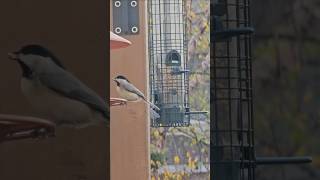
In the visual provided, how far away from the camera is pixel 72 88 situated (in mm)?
1652

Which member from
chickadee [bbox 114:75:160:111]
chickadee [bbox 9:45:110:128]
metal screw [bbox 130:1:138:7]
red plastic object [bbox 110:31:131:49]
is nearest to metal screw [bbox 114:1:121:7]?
metal screw [bbox 130:1:138:7]

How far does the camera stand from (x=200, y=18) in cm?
325

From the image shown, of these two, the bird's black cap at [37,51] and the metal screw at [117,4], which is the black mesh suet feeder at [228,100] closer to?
the metal screw at [117,4]

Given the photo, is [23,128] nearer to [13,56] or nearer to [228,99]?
[13,56]

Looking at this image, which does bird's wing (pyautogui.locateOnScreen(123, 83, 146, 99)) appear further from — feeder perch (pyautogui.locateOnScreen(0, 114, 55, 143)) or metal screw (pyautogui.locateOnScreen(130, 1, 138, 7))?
feeder perch (pyautogui.locateOnScreen(0, 114, 55, 143))

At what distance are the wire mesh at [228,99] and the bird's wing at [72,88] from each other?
1.48m

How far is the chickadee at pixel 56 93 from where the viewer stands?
5.32 feet

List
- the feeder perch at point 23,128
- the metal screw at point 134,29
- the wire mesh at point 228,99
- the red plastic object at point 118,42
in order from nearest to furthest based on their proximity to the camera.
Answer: the feeder perch at point 23,128 → the red plastic object at point 118,42 → the wire mesh at point 228,99 → the metal screw at point 134,29

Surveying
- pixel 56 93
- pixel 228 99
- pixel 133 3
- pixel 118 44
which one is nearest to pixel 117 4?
pixel 133 3

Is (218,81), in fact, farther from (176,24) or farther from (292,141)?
(292,141)

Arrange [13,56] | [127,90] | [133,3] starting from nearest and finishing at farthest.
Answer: [13,56]
[127,90]
[133,3]

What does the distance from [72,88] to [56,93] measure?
0.14 ft

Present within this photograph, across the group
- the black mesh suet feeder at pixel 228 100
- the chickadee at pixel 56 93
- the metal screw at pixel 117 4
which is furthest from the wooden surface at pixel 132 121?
the chickadee at pixel 56 93

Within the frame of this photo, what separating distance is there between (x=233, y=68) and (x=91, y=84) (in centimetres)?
162
